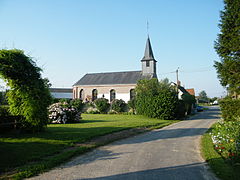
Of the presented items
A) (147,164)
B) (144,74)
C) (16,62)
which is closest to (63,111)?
(16,62)

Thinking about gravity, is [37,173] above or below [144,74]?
below

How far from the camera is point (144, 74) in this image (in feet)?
138

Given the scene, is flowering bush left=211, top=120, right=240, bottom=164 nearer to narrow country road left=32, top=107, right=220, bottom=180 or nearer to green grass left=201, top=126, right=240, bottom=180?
green grass left=201, top=126, right=240, bottom=180

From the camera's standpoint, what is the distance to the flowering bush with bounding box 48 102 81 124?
16.5m

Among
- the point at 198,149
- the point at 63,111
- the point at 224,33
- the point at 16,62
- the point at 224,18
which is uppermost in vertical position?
the point at 224,18

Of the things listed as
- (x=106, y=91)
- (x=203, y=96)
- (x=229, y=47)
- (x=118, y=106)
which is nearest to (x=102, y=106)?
(x=118, y=106)

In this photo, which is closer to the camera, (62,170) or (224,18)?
(62,170)

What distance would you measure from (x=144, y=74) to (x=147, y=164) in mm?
36812

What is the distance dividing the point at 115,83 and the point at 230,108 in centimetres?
2922

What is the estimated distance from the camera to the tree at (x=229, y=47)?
15773mm

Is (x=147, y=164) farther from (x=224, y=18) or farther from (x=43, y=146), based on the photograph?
(x=224, y=18)

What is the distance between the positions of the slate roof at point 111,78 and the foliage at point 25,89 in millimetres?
31715

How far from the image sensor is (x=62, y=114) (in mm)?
16688

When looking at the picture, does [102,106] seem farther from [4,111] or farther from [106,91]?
[4,111]
